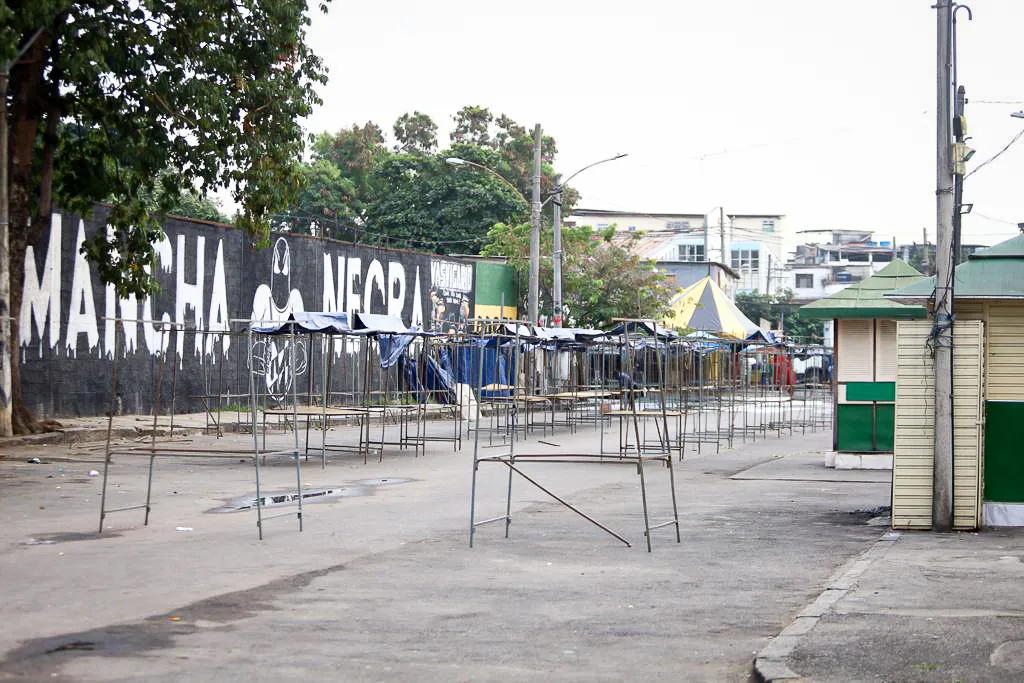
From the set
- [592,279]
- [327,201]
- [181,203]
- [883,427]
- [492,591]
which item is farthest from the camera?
[327,201]

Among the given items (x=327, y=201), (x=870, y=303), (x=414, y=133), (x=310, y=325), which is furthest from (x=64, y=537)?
(x=414, y=133)

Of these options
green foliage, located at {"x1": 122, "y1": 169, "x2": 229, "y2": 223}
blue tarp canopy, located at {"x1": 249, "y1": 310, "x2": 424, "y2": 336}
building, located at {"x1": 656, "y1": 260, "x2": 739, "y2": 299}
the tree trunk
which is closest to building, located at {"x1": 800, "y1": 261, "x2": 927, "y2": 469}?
blue tarp canopy, located at {"x1": 249, "y1": 310, "x2": 424, "y2": 336}

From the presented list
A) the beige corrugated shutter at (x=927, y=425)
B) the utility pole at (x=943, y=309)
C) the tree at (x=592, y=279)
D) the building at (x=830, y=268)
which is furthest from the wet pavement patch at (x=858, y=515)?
the building at (x=830, y=268)

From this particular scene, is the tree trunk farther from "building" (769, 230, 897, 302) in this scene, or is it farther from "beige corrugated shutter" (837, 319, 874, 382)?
"building" (769, 230, 897, 302)

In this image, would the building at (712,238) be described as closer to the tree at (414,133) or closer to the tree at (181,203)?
the tree at (414,133)

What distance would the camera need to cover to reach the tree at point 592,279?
4931 cm

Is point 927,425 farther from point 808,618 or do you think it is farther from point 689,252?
point 689,252

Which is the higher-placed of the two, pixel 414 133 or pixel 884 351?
pixel 414 133

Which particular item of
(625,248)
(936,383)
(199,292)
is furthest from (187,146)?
(625,248)

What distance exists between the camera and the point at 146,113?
21.3 meters

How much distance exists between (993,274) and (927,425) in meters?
1.56

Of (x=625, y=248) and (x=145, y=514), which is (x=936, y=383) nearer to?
(x=145, y=514)

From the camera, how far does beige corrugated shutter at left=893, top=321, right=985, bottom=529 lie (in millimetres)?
11664

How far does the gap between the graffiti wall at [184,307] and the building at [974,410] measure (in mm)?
10568
